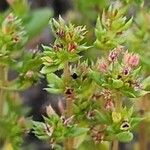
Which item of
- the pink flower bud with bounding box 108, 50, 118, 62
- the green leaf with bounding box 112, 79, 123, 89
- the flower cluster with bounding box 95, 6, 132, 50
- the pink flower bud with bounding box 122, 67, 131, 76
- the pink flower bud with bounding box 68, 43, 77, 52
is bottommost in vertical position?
the green leaf with bounding box 112, 79, 123, 89

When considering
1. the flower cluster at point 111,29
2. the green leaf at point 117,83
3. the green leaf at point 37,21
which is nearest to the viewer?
the green leaf at point 117,83

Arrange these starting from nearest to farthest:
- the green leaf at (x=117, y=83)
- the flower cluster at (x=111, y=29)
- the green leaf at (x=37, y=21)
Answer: the green leaf at (x=117, y=83), the flower cluster at (x=111, y=29), the green leaf at (x=37, y=21)

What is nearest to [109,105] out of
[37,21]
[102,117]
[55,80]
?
[102,117]

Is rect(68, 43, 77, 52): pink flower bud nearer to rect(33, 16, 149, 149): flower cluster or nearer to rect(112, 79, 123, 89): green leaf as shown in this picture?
rect(33, 16, 149, 149): flower cluster

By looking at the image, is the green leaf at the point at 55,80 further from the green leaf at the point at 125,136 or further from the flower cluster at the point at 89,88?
the green leaf at the point at 125,136

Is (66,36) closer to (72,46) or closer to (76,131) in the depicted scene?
(72,46)

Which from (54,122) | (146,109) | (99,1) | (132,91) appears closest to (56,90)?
(54,122)

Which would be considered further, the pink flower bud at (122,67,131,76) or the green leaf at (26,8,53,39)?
the green leaf at (26,8,53,39)

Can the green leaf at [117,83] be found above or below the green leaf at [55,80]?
below

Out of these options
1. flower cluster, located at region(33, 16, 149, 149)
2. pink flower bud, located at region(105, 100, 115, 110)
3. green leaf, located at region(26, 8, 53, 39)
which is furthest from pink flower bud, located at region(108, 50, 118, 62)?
green leaf, located at region(26, 8, 53, 39)

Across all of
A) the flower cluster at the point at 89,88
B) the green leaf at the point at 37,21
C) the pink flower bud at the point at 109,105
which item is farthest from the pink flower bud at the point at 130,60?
the green leaf at the point at 37,21

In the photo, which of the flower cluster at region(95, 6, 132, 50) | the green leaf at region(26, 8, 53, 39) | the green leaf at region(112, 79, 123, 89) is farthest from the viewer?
the green leaf at region(26, 8, 53, 39)
